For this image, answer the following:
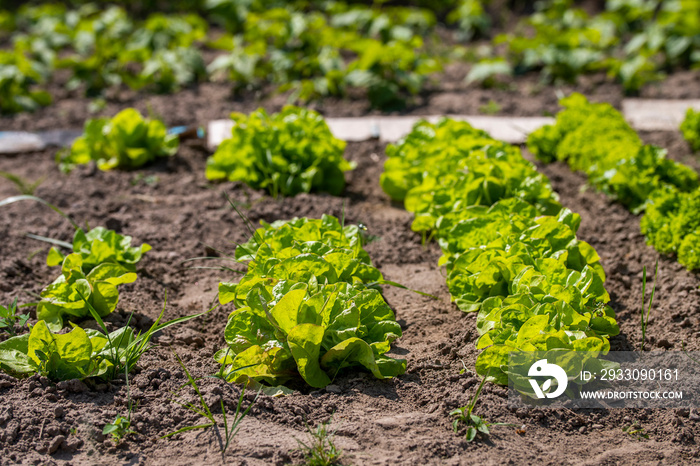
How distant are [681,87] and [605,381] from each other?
4.38 meters

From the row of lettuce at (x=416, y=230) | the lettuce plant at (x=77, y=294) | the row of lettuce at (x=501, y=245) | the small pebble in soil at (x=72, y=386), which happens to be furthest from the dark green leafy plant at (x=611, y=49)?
the small pebble in soil at (x=72, y=386)

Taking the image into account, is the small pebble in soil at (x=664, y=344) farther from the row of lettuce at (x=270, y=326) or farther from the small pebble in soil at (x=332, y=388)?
the small pebble in soil at (x=332, y=388)

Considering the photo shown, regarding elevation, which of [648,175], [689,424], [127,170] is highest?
[648,175]

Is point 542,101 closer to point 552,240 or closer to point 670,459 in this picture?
point 552,240

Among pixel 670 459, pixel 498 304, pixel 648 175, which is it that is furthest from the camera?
pixel 648 175

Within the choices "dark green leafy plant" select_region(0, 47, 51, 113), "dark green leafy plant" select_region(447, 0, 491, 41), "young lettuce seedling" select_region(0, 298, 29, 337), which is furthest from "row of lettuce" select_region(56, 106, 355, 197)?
"dark green leafy plant" select_region(447, 0, 491, 41)

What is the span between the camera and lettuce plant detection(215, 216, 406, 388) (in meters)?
2.23

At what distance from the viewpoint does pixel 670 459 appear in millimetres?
1975

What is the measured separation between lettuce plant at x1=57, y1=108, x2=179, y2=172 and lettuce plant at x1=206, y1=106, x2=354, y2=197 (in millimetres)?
602

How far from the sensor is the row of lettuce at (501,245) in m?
2.27

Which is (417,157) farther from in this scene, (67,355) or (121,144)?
(67,355)

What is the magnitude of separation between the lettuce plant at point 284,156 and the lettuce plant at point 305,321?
1.28 meters

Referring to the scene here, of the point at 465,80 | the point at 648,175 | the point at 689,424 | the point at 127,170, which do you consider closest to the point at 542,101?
the point at 465,80

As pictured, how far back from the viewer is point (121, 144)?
4191mm
